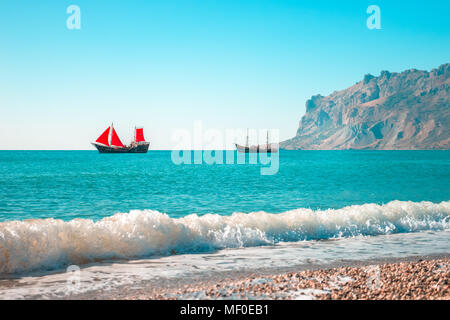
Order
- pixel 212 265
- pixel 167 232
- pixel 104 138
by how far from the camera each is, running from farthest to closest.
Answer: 1. pixel 104 138
2. pixel 167 232
3. pixel 212 265

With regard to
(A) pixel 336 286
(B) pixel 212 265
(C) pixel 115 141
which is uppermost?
(C) pixel 115 141

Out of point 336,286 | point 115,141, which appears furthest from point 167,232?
point 115,141

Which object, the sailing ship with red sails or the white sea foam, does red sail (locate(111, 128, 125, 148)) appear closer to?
the sailing ship with red sails

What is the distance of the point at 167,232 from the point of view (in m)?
14.8

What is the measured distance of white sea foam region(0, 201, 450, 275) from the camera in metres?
12.1

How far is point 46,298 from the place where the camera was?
870cm

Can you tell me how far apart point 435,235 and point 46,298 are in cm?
1723

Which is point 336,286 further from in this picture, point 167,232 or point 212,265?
point 167,232

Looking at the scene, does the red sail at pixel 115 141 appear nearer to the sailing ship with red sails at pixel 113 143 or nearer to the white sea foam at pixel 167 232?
the sailing ship with red sails at pixel 113 143

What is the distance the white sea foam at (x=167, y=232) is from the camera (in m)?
12.1
